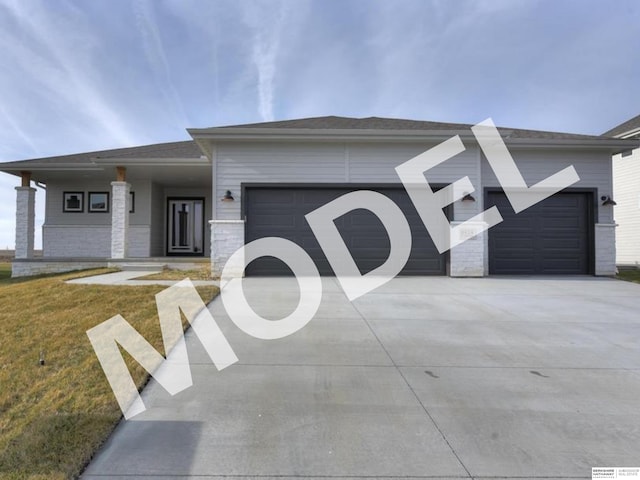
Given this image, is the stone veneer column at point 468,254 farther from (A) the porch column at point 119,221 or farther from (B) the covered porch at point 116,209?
(A) the porch column at point 119,221

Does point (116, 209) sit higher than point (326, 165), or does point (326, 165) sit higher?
point (326, 165)

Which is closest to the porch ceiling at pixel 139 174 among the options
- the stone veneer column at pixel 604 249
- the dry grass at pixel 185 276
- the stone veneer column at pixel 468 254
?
the dry grass at pixel 185 276

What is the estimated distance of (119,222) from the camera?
10.5 meters

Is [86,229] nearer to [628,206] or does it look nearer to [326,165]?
[326,165]

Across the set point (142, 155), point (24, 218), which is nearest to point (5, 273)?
point (24, 218)

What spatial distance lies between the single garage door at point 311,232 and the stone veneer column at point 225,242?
25 cm

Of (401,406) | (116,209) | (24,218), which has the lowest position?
(401,406)

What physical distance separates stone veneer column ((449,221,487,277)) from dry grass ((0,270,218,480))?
674 cm

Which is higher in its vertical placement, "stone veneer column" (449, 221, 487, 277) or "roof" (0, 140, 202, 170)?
"roof" (0, 140, 202, 170)

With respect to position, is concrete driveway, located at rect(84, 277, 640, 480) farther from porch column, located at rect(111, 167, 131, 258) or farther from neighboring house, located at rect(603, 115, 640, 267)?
neighboring house, located at rect(603, 115, 640, 267)

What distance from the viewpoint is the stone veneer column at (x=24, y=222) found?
445 inches

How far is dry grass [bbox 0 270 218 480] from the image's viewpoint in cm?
201

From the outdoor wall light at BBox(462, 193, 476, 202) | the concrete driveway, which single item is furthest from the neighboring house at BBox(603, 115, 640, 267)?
the concrete driveway

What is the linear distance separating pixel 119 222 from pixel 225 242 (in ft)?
13.3
